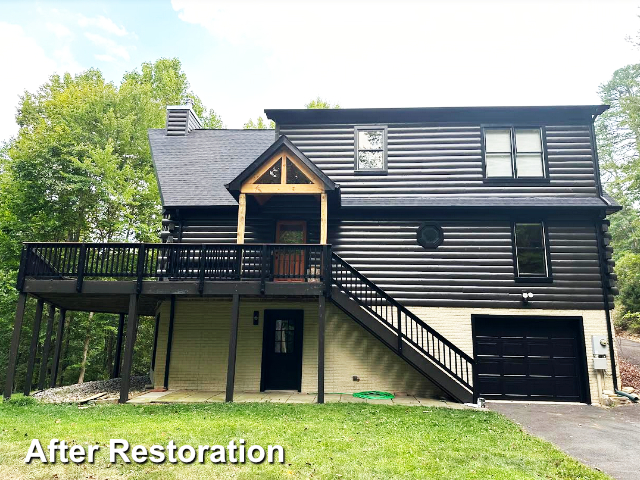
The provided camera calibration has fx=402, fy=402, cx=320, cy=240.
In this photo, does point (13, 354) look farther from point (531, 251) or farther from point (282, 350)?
point (531, 251)

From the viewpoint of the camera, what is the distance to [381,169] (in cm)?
1234

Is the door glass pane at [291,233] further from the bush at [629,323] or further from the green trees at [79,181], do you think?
the bush at [629,323]

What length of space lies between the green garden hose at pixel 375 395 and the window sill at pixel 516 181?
6.73 meters

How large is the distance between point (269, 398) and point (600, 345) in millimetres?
8701

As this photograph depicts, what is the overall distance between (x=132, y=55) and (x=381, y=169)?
24573mm

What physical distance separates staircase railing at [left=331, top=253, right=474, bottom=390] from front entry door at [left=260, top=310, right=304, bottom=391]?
2.02 metres

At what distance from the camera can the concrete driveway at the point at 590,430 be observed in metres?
5.64

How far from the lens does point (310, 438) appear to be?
19.6 ft

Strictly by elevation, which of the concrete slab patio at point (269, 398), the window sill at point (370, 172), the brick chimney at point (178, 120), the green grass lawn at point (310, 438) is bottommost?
the concrete slab patio at point (269, 398)

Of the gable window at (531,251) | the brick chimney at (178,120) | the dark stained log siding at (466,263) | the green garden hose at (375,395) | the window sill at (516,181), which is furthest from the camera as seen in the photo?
the brick chimney at (178,120)

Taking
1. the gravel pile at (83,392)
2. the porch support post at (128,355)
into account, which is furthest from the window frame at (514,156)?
the gravel pile at (83,392)

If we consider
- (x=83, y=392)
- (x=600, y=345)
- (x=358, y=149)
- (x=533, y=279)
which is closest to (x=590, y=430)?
(x=600, y=345)

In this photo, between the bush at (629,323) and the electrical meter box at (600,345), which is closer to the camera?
the electrical meter box at (600,345)

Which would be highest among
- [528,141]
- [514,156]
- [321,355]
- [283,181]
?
[528,141]
